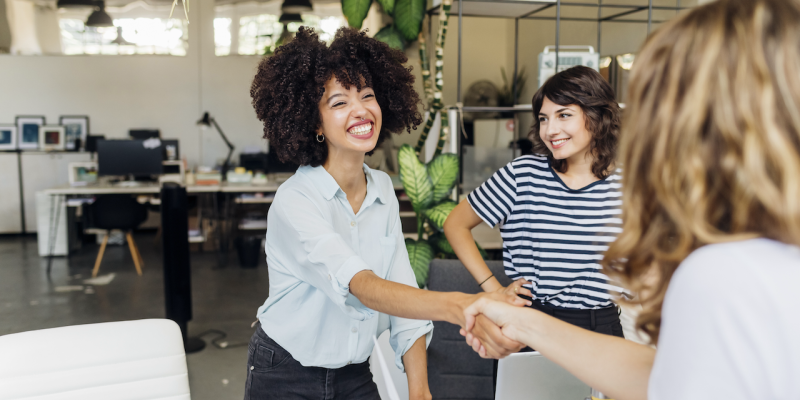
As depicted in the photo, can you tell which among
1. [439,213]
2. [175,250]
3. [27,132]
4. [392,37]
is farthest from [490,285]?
[27,132]

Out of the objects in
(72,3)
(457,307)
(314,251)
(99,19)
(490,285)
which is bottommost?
(490,285)

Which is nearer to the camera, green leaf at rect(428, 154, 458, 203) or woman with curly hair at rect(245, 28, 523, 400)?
woman with curly hair at rect(245, 28, 523, 400)

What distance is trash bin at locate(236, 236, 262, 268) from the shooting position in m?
6.23

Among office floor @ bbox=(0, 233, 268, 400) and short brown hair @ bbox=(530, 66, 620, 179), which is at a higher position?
short brown hair @ bbox=(530, 66, 620, 179)

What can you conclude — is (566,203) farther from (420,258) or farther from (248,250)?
(248,250)

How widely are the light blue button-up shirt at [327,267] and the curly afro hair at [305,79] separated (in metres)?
0.09

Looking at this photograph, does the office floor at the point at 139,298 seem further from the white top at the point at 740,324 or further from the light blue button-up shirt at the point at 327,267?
the white top at the point at 740,324

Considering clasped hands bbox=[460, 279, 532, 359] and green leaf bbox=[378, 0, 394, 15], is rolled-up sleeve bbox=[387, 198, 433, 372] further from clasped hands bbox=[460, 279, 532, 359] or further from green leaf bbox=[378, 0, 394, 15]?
green leaf bbox=[378, 0, 394, 15]

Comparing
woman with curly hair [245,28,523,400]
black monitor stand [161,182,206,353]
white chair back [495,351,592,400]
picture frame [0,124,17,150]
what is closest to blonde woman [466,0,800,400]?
woman with curly hair [245,28,523,400]

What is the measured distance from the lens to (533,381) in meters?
1.42

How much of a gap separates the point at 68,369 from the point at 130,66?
324 inches

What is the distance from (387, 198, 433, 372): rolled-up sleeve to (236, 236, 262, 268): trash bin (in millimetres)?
5027

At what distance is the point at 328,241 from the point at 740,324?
84 cm

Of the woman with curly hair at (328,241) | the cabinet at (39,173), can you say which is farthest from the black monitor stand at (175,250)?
the cabinet at (39,173)
